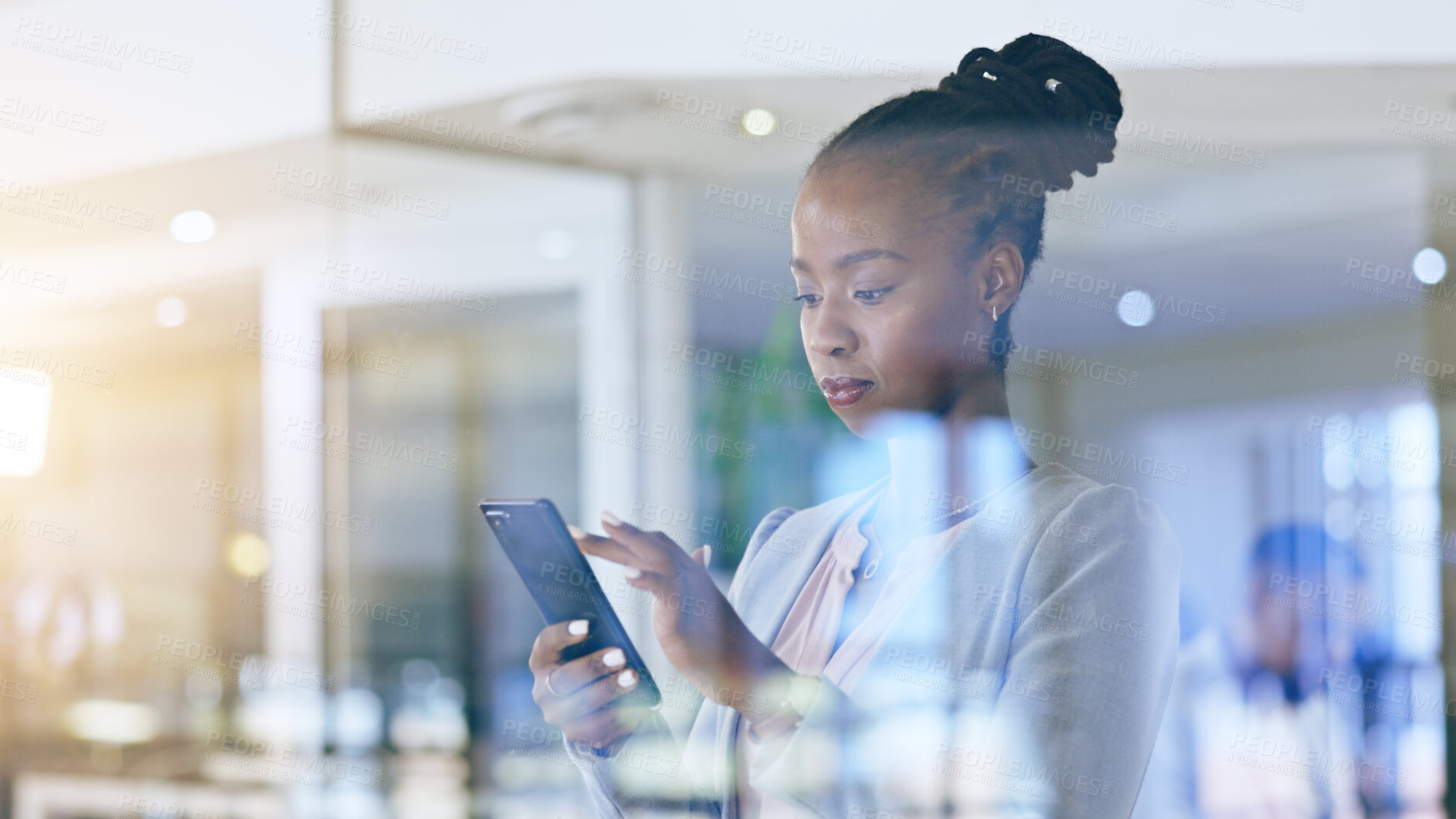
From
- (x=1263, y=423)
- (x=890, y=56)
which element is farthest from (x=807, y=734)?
(x=890, y=56)

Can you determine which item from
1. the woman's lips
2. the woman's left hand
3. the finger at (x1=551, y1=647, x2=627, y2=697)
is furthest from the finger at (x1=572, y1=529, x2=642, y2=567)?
the woman's lips

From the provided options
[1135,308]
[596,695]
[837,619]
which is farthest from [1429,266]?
[596,695]

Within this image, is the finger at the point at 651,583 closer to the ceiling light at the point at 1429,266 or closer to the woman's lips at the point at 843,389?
the woman's lips at the point at 843,389

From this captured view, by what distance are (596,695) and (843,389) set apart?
559 millimetres

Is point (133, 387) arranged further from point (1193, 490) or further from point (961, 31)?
point (1193, 490)

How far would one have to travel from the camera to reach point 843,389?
4.79ft

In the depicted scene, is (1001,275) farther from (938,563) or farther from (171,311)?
(171,311)

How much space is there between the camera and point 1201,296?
1423 millimetres

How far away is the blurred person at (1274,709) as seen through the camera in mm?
1377

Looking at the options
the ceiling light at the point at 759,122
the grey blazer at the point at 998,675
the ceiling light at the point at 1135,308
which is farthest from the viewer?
the ceiling light at the point at 759,122

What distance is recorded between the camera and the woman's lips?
1.45 metres

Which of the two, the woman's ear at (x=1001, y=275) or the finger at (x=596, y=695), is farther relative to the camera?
the finger at (x=596, y=695)

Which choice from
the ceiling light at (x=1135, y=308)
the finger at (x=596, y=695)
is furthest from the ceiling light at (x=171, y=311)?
the ceiling light at (x=1135, y=308)

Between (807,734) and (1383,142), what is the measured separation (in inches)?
42.9
